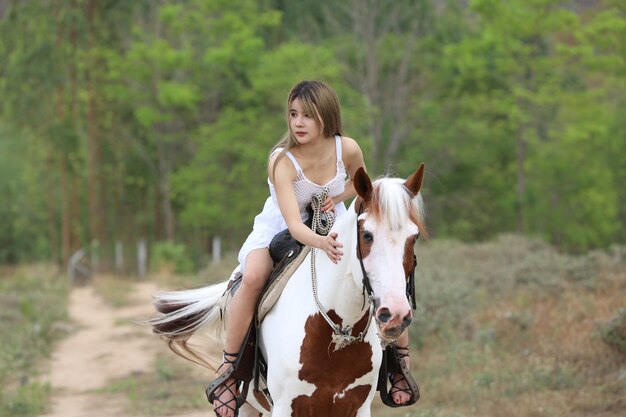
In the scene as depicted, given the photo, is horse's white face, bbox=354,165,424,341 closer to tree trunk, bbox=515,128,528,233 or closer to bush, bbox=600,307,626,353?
bush, bbox=600,307,626,353

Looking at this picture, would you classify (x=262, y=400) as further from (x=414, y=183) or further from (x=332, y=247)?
(x=414, y=183)

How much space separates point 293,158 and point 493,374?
18.0 feet

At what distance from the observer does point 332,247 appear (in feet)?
13.8

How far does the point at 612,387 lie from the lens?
8.20 meters

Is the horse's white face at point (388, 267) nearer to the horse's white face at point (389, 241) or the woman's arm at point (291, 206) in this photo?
the horse's white face at point (389, 241)

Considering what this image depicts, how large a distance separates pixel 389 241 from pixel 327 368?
954 millimetres

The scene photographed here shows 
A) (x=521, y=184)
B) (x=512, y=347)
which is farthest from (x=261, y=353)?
(x=521, y=184)

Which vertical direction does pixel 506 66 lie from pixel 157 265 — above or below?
above

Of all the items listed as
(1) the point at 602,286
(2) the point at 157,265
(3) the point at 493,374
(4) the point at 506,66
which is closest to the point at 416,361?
(3) the point at 493,374

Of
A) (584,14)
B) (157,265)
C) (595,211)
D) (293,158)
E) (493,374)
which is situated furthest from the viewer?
(595,211)

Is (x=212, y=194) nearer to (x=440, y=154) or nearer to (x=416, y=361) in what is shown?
(x=440, y=154)

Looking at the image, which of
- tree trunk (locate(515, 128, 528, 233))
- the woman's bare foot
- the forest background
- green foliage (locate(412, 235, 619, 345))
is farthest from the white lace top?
tree trunk (locate(515, 128, 528, 233))

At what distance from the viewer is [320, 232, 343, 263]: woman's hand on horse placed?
4191 mm

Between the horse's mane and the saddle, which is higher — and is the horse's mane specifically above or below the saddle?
above
